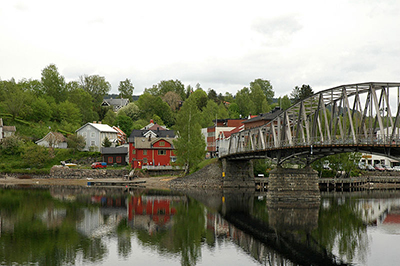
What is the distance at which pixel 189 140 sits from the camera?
10300 cm

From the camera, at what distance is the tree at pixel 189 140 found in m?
102

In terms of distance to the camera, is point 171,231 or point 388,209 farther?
point 388,209

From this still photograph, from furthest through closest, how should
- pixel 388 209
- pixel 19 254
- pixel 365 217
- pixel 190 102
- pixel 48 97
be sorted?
pixel 48 97, pixel 190 102, pixel 388 209, pixel 365 217, pixel 19 254

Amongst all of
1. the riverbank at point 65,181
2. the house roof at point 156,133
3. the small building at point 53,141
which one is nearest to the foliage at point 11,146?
the small building at point 53,141

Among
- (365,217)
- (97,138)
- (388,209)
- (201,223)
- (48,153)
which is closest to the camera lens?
(201,223)

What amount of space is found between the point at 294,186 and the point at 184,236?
27398 millimetres

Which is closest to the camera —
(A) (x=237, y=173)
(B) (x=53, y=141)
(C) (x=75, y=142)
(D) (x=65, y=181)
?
(A) (x=237, y=173)

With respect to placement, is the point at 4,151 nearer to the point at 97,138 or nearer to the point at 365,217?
the point at 97,138

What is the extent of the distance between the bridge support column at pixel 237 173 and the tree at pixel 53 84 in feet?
310

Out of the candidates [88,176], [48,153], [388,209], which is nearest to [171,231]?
[388,209]

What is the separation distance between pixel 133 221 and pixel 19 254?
64.5 feet

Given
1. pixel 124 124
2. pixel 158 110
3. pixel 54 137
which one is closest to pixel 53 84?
pixel 124 124

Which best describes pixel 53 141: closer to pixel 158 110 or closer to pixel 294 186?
pixel 158 110

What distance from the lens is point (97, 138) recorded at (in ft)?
444
